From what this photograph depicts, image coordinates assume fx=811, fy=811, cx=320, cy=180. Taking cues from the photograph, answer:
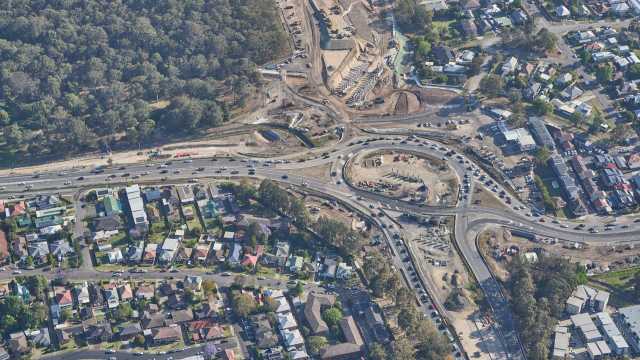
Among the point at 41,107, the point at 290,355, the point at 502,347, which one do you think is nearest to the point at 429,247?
the point at 502,347

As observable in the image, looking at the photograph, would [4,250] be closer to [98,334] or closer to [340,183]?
[98,334]

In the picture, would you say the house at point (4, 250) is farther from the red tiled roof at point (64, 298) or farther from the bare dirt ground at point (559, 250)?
the bare dirt ground at point (559, 250)

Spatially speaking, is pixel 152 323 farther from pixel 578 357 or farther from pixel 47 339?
pixel 578 357

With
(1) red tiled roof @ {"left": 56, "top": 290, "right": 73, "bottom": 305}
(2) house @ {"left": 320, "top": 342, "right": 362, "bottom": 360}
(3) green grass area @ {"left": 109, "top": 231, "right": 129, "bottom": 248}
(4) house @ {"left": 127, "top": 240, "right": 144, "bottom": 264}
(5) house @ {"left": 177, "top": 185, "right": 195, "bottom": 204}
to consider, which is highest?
(5) house @ {"left": 177, "top": 185, "right": 195, "bottom": 204}

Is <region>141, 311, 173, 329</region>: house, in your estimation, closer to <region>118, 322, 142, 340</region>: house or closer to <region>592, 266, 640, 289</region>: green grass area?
<region>118, 322, 142, 340</region>: house

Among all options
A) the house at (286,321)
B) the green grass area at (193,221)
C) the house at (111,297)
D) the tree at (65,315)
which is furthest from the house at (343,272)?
the tree at (65,315)

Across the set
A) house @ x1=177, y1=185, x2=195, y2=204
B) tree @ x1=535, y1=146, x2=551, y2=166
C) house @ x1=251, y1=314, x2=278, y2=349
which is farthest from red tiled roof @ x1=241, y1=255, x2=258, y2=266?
tree @ x1=535, y1=146, x2=551, y2=166
